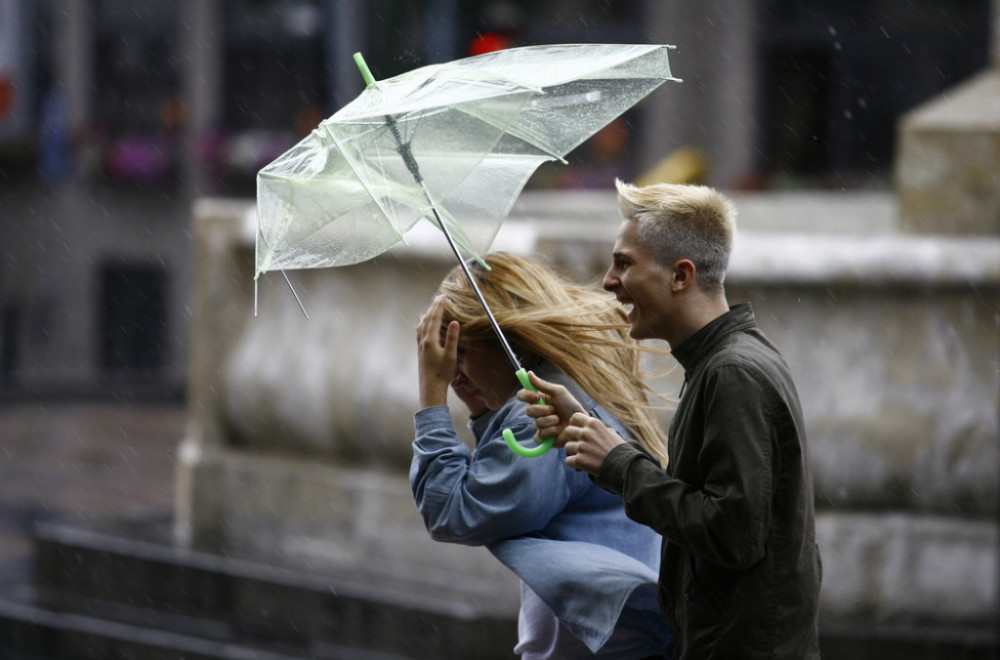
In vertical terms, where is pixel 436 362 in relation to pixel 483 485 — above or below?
above

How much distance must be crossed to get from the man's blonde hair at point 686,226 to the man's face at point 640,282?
0.05 ft

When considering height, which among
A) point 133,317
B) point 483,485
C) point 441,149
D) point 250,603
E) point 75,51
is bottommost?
point 250,603

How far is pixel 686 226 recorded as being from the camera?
271 centimetres

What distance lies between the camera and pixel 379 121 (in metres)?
2.94

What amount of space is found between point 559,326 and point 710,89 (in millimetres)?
19296

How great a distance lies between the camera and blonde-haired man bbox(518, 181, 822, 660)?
2.55 m

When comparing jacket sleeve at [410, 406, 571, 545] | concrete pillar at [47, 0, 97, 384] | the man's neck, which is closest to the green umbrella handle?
jacket sleeve at [410, 406, 571, 545]

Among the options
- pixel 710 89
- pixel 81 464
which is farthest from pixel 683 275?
pixel 710 89

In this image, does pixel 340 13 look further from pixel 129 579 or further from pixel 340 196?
pixel 340 196

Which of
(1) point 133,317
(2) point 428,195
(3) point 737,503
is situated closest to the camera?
(3) point 737,503

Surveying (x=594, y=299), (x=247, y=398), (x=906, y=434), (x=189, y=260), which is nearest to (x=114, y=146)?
(x=189, y=260)

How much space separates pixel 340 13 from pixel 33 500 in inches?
284

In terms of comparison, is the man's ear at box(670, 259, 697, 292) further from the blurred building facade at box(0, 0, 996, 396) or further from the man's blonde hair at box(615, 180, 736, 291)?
the blurred building facade at box(0, 0, 996, 396)

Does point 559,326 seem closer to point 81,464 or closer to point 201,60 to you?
point 81,464
